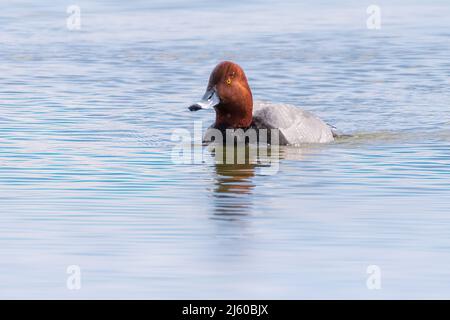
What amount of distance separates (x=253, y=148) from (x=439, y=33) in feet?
34.1

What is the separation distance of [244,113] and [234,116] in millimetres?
A: 118

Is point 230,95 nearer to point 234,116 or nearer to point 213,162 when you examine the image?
point 234,116

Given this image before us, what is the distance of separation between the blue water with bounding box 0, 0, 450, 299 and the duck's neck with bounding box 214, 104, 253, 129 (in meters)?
0.70

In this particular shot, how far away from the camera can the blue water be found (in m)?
9.73

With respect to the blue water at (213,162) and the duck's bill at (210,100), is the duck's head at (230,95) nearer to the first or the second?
the duck's bill at (210,100)

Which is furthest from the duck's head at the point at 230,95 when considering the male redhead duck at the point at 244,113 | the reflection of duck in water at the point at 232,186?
the reflection of duck in water at the point at 232,186

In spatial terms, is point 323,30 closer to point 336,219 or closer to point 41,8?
point 41,8

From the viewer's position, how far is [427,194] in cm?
1248

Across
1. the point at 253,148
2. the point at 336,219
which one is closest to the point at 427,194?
the point at 336,219

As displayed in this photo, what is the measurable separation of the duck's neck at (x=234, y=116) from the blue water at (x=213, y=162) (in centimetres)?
70

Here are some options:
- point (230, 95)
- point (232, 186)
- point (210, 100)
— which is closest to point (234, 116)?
point (230, 95)

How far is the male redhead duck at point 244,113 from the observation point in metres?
16.2

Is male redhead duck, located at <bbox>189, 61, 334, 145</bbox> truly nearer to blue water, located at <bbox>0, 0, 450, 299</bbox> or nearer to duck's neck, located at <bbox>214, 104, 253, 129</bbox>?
duck's neck, located at <bbox>214, 104, 253, 129</bbox>

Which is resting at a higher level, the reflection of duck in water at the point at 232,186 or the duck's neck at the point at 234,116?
the duck's neck at the point at 234,116
